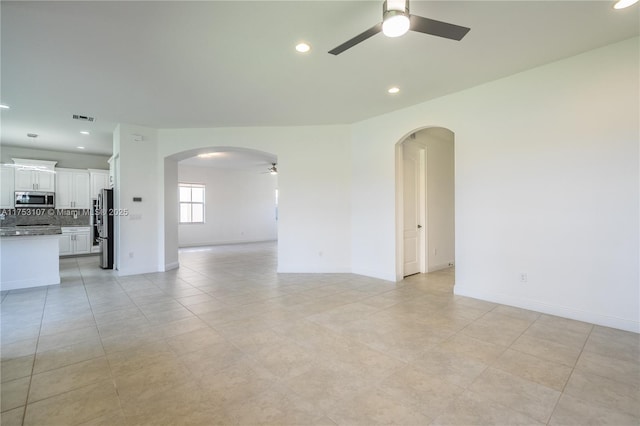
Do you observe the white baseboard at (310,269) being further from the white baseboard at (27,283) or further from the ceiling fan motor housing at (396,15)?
the ceiling fan motor housing at (396,15)

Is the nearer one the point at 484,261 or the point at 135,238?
the point at 484,261

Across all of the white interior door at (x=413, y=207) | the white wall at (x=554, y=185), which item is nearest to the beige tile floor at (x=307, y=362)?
the white wall at (x=554, y=185)

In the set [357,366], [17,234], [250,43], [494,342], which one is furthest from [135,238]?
[494,342]

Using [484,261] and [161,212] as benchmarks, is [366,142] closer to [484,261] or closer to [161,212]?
[484,261]

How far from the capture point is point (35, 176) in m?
7.70

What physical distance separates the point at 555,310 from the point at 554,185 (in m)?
1.51

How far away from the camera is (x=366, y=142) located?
574 cm

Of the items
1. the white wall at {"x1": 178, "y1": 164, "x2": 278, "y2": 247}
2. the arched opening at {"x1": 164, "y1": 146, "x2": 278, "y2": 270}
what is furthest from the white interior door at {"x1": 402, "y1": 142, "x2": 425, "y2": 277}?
the white wall at {"x1": 178, "y1": 164, "x2": 278, "y2": 247}

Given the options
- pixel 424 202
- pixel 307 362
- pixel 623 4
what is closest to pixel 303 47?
pixel 623 4

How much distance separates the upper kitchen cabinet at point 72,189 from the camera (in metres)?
8.12

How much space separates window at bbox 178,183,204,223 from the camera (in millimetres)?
10711

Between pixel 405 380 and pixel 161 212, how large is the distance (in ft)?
19.3

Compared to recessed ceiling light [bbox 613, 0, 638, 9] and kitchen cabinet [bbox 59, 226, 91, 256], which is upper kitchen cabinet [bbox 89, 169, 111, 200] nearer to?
kitchen cabinet [bbox 59, 226, 91, 256]

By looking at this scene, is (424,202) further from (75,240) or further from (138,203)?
(75,240)
